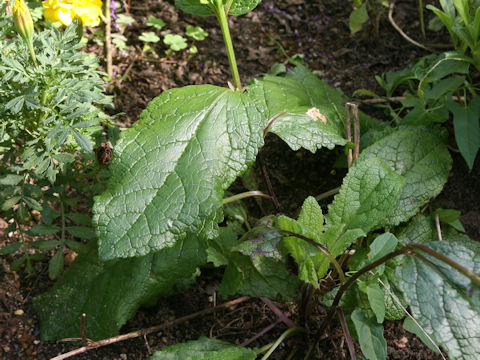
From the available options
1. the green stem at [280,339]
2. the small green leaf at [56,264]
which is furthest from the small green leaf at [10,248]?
the green stem at [280,339]

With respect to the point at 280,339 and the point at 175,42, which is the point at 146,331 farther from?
the point at 175,42

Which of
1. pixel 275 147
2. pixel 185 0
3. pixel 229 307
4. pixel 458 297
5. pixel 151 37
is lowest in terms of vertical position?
pixel 229 307

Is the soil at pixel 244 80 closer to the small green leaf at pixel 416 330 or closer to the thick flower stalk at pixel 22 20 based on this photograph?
the small green leaf at pixel 416 330

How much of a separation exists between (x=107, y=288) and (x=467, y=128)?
1533mm

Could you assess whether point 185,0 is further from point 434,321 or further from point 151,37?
point 434,321

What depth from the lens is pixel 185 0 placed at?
6.11 feet

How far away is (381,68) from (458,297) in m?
1.57

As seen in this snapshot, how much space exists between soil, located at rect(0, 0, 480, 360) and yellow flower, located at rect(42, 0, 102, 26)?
57 cm

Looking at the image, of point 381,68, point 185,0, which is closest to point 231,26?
point 381,68

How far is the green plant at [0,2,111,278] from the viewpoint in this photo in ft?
5.64

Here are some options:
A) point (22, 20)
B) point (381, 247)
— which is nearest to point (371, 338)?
point (381, 247)

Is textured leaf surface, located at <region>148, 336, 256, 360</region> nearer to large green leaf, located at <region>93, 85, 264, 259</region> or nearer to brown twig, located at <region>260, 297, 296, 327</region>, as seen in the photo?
brown twig, located at <region>260, 297, 296, 327</region>

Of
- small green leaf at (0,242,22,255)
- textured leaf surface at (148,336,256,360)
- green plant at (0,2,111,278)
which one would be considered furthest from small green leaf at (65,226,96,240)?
textured leaf surface at (148,336,256,360)

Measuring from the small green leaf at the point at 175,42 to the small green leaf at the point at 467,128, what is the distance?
1.33 metres
